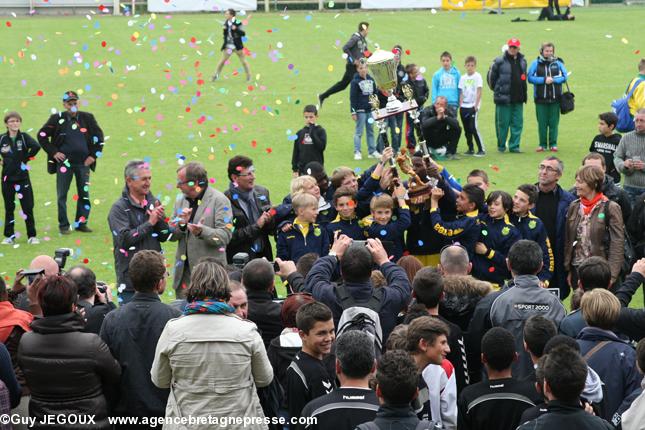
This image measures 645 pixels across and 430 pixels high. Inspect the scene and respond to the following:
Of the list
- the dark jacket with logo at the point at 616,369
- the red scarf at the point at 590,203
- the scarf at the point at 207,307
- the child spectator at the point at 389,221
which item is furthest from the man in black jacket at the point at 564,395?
the red scarf at the point at 590,203

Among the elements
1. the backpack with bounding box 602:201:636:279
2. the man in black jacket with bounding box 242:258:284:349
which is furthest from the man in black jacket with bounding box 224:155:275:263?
the backpack with bounding box 602:201:636:279

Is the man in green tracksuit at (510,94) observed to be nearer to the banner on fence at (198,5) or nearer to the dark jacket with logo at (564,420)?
the dark jacket with logo at (564,420)

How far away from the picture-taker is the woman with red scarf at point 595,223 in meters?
10.3

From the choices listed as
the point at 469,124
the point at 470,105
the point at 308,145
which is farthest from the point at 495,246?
the point at 470,105

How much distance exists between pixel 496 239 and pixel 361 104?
31.1 ft

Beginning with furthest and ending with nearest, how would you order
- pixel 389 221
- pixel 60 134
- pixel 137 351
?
pixel 60 134
pixel 389 221
pixel 137 351

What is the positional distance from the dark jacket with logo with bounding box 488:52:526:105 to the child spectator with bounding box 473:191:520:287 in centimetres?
1002

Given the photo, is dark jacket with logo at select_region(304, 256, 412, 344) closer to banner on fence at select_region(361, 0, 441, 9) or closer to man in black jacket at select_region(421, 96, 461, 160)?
man in black jacket at select_region(421, 96, 461, 160)

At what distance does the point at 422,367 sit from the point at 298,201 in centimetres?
390

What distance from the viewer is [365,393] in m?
5.74

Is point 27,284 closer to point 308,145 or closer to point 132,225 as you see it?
point 132,225

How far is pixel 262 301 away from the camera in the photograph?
738 centimetres

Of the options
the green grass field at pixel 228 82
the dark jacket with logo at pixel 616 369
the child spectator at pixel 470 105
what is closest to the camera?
the dark jacket with logo at pixel 616 369

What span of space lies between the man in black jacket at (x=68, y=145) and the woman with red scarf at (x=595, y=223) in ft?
24.5
